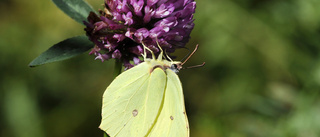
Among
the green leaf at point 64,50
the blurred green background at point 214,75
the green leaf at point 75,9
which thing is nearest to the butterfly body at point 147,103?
→ the green leaf at point 64,50

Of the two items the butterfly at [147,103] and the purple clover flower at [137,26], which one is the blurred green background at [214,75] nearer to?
the butterfly at [147,103]

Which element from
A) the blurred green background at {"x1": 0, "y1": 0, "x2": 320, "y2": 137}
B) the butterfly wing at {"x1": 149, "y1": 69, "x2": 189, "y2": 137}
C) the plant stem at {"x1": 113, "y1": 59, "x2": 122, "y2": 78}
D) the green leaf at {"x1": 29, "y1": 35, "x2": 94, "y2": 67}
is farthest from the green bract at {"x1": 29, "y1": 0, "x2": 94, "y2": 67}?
the blurred green background at {"x1": 0, "y1": 0, "x2": 320, "y2": 137}

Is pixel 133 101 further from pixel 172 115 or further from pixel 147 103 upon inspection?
pixel 172 115

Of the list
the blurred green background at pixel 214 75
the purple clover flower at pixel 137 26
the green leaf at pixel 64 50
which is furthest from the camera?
the blurred green background at pixel 214 75

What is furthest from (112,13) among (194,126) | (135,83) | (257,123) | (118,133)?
(194,126)

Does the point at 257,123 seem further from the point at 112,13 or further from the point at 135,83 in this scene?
the point at 112,13

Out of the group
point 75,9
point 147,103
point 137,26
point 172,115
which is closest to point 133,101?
point 147,103
